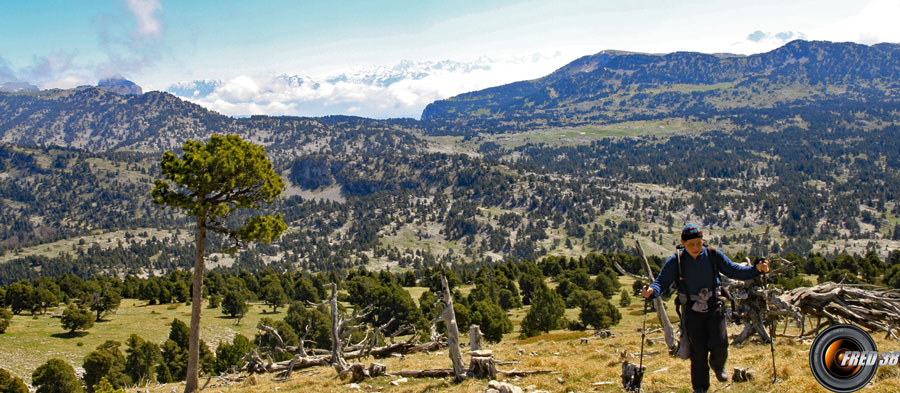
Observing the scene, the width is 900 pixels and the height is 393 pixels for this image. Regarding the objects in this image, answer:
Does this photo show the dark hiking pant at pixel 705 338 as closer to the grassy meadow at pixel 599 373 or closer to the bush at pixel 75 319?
the grassy meadow at pixel 599 373

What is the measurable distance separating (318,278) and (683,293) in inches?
5694

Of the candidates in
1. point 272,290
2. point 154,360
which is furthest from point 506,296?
point 154,360

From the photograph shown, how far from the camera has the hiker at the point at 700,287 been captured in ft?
33.8

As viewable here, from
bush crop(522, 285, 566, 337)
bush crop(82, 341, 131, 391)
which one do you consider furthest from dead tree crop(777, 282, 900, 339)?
bush crop(82, 341, 131, 391)

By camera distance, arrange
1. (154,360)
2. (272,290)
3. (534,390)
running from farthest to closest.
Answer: (272,290), (154,360), (534,390)

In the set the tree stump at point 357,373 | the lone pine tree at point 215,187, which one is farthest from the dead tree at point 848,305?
the lone pine tree at point 215,187

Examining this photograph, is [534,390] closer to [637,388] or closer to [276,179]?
[637,388]

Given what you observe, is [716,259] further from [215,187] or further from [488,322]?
[488,322]

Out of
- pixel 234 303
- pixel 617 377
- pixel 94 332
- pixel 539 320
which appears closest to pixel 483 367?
pixel 617 377

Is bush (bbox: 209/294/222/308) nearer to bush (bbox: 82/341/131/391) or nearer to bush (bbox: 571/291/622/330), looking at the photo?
bush (bbox: 82/341/131/391)

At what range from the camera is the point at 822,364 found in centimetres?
1055
